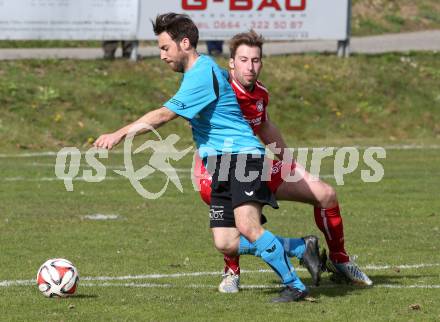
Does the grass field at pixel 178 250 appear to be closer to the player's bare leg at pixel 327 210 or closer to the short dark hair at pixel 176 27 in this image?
the player's bare leg at pixel 327 210

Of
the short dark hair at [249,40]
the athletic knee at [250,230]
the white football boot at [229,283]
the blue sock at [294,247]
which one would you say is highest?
the short dark hair at [249,40]

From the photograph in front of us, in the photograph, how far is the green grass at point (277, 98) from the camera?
76.4 ft

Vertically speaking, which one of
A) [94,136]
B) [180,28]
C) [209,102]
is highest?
[180,28]

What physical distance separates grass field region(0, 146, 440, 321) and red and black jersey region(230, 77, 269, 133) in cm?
137

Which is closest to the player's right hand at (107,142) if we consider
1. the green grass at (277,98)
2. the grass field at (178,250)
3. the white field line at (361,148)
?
the grass field at (178,250)

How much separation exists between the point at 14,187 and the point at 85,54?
10888 mm

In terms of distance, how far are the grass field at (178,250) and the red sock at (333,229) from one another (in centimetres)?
25

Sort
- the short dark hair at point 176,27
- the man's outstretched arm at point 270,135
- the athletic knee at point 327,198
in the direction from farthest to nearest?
the man's outstretched arm at point 270,135 < the athletic knee at point 327,198 < the short dark hair at point 176,27

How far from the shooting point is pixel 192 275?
10.1 meters

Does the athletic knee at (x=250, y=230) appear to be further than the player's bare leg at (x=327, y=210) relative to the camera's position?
No

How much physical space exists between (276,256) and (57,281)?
1691mm

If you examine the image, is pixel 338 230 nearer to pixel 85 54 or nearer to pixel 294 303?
pixel 294 303

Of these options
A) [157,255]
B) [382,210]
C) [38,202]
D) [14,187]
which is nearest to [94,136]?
[14,187]

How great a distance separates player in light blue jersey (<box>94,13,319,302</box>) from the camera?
28.1ft
